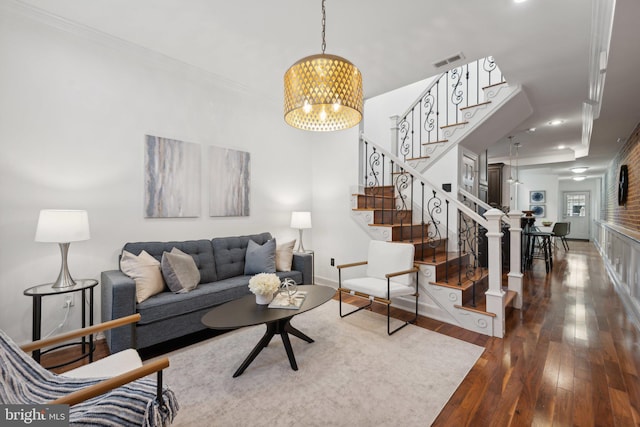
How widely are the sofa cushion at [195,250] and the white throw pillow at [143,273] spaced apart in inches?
7.6

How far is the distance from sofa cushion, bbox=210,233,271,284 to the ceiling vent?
3.14m

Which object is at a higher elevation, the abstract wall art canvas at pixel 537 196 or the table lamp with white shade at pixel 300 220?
the abstract wall art canvas at pixel 537 196

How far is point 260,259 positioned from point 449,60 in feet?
10.4

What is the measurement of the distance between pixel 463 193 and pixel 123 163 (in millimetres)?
4373

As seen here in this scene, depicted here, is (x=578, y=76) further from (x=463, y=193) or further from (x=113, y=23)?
(x=113, y=23)

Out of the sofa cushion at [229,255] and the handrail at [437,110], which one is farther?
the handrail at [437,110]

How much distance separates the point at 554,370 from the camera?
215 cm

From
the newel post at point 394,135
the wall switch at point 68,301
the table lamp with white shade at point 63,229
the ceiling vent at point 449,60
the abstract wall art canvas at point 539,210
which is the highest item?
the ceiling vent at point 449,60

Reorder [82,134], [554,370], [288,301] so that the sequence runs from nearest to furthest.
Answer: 1. [554,370]
2. [288,301]
3. [82,134]

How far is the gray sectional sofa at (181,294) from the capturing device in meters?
2.23

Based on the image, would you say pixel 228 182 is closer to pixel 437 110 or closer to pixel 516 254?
pixel 437 110

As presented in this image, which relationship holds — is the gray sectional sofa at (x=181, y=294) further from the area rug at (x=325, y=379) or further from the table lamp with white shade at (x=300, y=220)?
the table lamp with white shade at (x=300, y=220)

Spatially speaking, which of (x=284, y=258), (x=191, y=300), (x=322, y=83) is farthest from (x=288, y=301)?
(x=322, y=83)

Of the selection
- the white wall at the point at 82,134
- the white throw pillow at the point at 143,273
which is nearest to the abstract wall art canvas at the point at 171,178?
the white wall at the point at 82,134
